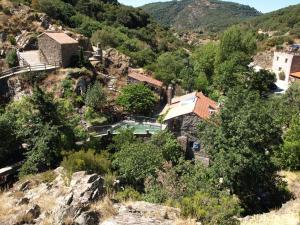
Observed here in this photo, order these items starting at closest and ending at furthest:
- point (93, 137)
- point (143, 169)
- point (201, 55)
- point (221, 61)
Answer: point (143, 169) < point (93, 137) < point (221, 61) < point (201, 55)

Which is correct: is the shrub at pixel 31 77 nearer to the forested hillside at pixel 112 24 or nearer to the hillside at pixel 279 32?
the forested hillside at pixel 112 24

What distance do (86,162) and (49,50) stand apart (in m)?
19.8

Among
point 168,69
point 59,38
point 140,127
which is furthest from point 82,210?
point 168,69

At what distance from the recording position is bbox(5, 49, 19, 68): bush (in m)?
40.6

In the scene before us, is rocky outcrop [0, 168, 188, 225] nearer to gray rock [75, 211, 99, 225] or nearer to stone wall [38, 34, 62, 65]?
Result: gray rock [75, 211, 99, 225]

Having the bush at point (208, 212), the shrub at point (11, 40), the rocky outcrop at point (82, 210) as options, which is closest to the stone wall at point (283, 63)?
the shrub at point (11, 40)

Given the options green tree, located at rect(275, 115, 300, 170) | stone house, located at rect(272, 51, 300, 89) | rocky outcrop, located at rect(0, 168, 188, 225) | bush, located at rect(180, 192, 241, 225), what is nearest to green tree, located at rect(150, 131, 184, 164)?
green tree, located at rect(275, 115, 300, 170)

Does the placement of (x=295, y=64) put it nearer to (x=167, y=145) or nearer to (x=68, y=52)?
(x=167, y=145)

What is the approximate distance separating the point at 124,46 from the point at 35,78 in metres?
20.4

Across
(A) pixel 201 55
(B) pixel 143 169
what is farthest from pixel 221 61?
(B) pixel 143 169

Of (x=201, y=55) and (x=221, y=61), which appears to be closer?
(x=221, y=61)

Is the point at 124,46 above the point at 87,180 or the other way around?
above

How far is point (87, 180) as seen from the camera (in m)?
16.2

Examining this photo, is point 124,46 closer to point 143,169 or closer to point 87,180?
point 143,169
